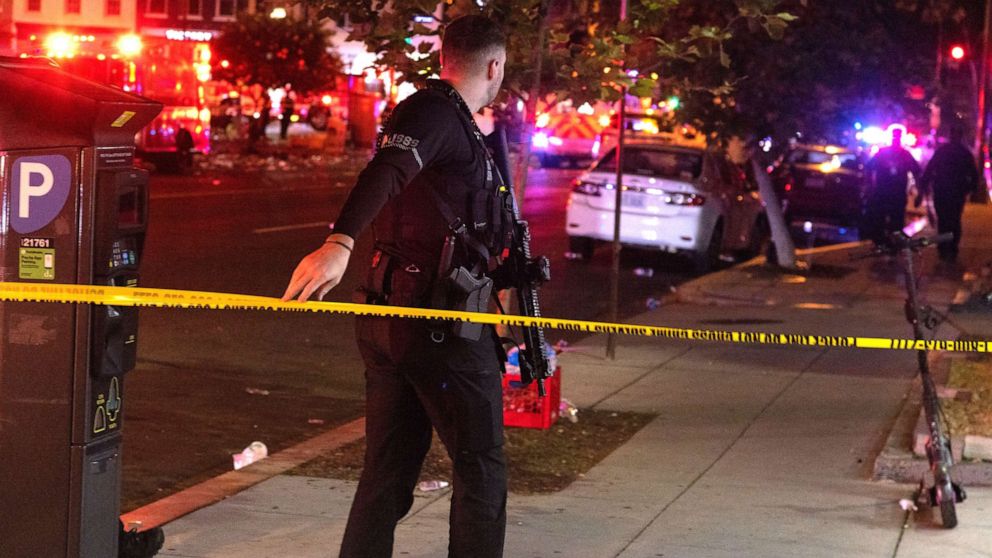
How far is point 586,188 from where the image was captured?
61.0ft

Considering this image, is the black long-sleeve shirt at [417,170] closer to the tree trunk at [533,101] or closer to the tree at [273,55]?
the tree trunk at [533,101]

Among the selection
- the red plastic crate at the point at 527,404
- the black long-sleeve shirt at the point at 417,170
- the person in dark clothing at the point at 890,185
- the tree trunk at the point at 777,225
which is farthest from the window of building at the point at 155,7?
the black long-sleeve shirt at the point at 417,170

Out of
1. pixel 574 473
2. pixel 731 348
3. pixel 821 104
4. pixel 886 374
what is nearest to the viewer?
pixel 574 473

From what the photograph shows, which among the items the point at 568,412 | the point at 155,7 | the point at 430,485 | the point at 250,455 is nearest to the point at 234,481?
the point at 250,455

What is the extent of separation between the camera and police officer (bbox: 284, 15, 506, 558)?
4570 mm

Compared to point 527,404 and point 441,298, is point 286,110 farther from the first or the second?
point 441,298

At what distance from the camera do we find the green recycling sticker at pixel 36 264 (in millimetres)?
4582

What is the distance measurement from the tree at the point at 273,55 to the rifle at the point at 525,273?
46.4 m

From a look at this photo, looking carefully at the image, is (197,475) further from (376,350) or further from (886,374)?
(886,374)

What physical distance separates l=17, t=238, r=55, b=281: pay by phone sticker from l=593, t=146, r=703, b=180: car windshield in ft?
46.5

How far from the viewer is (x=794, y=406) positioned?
935 cm

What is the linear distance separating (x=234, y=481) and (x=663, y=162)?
40.6 ft

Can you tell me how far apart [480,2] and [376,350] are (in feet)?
11.1

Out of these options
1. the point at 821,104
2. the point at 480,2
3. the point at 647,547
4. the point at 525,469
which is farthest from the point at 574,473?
the point at 821,104
